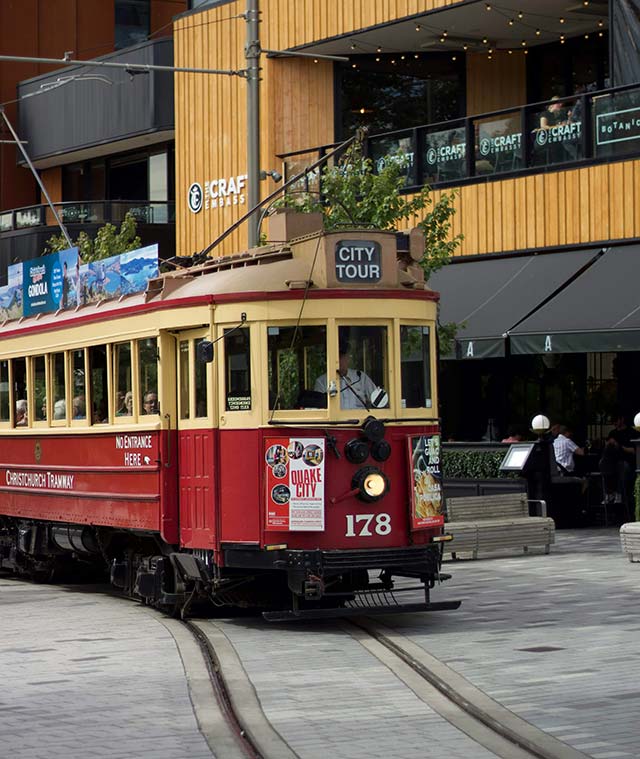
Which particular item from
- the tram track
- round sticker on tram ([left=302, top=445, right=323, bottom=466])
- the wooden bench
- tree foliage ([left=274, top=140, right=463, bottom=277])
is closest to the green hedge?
tree foliage ([left=274, top=140, right=463, bottom=277])

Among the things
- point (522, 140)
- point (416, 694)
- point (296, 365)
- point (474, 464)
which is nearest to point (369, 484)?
point (296, 365)

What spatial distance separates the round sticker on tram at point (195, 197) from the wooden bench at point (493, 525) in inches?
574

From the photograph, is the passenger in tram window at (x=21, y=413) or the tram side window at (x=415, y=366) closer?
the tram side window at (x=415, y=366)

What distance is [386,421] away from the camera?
538 inches

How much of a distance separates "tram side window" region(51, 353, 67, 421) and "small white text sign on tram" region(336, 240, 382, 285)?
4500mm

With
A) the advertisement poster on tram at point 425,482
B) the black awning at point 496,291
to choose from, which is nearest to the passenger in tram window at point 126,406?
the advertisement poster on tram at point 425,482

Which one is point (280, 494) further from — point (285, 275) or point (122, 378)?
point (122, 378)

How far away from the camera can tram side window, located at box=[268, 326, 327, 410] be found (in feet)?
44.2

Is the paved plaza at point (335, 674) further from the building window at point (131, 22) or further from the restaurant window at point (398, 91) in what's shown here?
the building window at point (131, 22)

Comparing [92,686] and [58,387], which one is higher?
[58,387]

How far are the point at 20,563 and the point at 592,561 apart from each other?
21.4 feet

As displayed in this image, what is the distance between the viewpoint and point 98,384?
16.2m

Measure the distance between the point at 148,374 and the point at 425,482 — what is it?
283cm

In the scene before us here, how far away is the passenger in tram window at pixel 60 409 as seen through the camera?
56.2 ft
